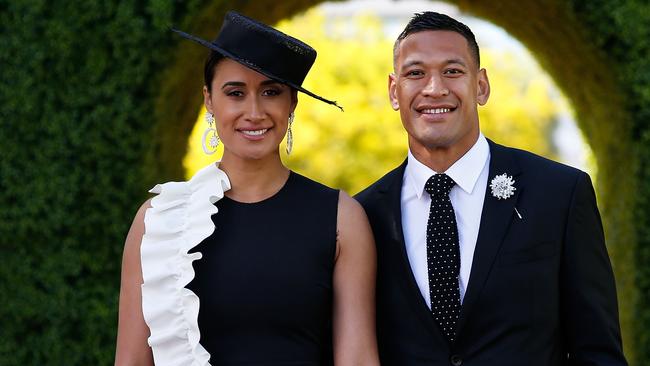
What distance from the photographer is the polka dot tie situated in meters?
2.92

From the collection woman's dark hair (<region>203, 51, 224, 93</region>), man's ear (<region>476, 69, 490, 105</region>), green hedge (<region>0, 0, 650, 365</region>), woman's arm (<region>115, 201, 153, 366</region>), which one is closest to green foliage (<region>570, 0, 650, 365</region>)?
green hedge (<region>0, 0, 650, 365</region>)

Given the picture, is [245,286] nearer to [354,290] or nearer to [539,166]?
[354,290]

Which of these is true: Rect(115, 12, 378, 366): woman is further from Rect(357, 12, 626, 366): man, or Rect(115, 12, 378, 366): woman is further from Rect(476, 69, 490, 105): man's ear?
Rect(476, 69, 490, 105): man's ear

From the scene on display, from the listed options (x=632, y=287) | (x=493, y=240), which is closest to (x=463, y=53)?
(x=493, y=240)

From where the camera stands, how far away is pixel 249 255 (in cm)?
295

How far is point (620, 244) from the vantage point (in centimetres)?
498

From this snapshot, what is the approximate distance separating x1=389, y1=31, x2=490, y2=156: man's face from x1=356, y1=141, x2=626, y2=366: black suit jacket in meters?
0.22

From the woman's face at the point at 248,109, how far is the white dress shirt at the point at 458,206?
0.47 meters

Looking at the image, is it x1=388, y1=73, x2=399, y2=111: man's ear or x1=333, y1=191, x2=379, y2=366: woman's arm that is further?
x1=388, y1=73, x2=399, y2=111: man's ear

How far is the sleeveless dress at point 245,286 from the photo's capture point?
287cm

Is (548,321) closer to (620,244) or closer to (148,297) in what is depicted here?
(148,297)

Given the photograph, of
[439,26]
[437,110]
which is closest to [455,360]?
[437,110]

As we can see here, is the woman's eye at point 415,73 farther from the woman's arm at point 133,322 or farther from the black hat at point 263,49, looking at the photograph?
the woman's arm at point 133,322

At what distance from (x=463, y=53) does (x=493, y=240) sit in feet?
1.99
